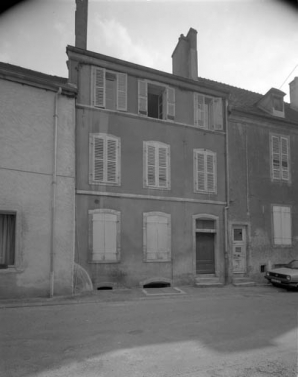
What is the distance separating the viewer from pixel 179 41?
628 inches

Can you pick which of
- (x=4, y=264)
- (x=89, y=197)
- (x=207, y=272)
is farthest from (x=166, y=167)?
(x=4, y=264)

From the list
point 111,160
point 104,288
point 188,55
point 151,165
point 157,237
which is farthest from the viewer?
point 188,55

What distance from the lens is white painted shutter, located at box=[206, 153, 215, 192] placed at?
14266 mm

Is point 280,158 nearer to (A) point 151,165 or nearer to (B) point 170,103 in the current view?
(B) point 170,103

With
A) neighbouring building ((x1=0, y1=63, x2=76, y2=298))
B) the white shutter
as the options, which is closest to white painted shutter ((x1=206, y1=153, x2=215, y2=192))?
the white shutter

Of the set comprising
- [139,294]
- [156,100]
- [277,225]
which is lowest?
[139,294]

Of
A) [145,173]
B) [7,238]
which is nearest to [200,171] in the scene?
[145,173]

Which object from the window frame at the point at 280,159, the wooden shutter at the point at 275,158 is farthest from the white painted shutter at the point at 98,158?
the wooden shutter at the point at 275,158

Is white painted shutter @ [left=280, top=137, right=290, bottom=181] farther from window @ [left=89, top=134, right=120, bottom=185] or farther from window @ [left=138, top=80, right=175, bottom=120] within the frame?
window @ [left=89, top=134, right=120, bottom=185]

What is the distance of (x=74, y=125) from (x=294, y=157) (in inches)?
432

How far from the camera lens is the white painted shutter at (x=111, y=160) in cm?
1233

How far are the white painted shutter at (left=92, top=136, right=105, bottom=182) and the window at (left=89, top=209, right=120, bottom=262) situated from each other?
1261 mm

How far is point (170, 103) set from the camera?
13867 millimetres

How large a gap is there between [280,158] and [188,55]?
658 centimetres
